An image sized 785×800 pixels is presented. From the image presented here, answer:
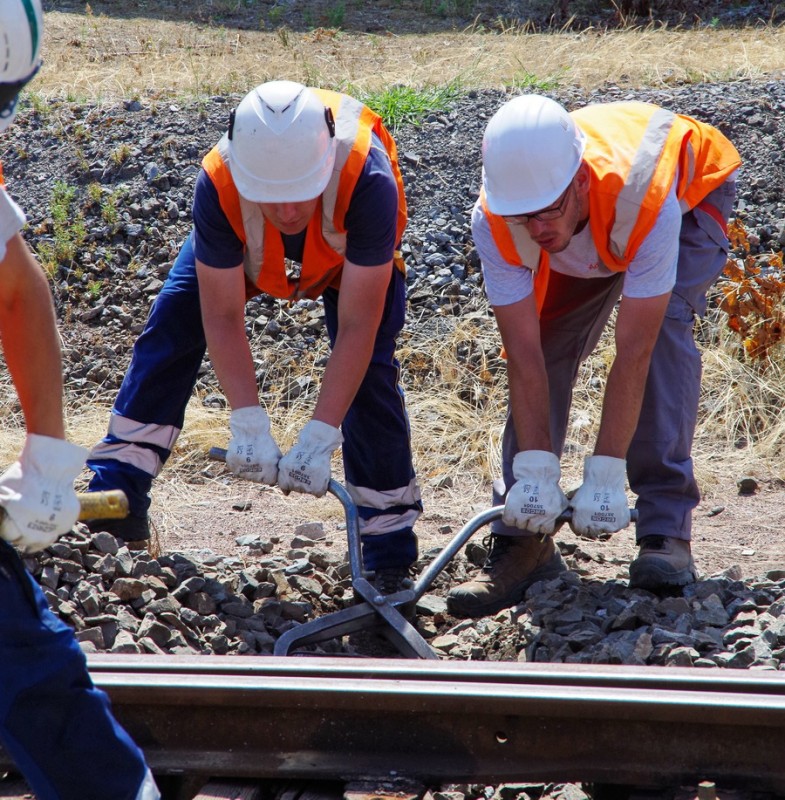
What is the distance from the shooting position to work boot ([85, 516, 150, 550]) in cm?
409

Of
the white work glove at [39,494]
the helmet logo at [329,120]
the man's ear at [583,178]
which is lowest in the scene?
the white work glove at [39,494]

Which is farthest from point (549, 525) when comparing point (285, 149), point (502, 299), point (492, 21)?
point (492, 21)

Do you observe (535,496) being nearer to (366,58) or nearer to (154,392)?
(154,392)

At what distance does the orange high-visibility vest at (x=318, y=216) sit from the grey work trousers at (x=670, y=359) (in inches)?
29.6

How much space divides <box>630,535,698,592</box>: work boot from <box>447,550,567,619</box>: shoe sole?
1.24 ft

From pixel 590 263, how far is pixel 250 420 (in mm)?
1334

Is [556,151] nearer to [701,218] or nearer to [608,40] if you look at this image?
[701,218]

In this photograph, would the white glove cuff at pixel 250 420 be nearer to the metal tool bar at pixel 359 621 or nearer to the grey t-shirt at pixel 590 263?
the metal tool bar at pixel 359 621

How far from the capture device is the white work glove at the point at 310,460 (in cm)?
Result: 363

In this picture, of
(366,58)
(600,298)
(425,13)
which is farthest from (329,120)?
(425,13)

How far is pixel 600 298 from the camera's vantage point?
4.10 meters

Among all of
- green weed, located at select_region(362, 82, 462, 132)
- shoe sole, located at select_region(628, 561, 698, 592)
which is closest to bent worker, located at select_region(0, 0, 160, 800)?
shoe sole, located at select_region(628, 561, 698, 592)

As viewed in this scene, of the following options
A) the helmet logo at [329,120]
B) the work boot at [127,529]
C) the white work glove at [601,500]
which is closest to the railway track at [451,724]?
the white work glove at [601,500]

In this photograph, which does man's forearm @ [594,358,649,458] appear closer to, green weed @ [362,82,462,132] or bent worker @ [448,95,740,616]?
bent worker @ [448,95,740,616]
